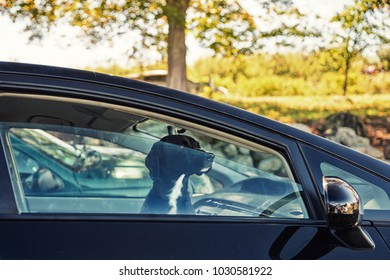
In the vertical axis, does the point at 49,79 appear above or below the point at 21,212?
above

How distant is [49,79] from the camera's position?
2.42m

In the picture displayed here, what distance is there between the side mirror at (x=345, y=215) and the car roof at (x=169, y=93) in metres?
0.22

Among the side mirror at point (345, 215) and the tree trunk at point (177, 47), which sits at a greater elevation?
the tree trunk at point (177, 47)

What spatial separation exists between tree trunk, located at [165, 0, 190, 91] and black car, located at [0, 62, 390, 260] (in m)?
9.68

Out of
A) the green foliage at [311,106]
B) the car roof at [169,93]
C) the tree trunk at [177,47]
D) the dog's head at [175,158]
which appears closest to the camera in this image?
the car roof at [169,93]

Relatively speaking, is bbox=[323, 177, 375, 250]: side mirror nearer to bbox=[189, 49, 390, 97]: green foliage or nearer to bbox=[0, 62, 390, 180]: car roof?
bbox=[0, 62, 390, 180]: car roof

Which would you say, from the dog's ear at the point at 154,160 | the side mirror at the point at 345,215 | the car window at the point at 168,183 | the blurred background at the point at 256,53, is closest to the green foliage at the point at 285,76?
the blurred background at the point at 256,53

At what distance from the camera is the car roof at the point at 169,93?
8.00 ft

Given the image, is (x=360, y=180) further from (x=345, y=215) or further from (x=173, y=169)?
(x=173, y=169)

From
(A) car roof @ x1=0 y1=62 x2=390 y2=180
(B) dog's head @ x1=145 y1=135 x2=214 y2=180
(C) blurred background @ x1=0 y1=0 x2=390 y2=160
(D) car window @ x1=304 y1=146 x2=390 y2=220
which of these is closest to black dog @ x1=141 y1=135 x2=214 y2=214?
(B) dog's head @ x1=145 y1=135 x2=214 y2=180

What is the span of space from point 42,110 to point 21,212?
1.25 feet

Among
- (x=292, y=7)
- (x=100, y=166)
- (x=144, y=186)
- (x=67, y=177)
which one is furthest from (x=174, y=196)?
(x=292, y=7)

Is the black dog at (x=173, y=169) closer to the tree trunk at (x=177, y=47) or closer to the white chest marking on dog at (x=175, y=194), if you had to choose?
the white chest marking on dog at (x=175, y=194)
